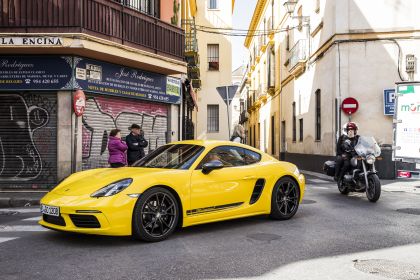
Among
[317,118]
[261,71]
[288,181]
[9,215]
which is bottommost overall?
[9,215]

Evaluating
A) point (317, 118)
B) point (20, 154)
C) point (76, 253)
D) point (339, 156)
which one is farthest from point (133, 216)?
point (317, 118)

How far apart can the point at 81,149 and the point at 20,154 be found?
156cm

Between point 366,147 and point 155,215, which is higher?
point 366,147

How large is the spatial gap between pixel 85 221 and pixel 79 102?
22.5 ft

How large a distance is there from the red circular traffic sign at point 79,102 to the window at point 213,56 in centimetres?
1851

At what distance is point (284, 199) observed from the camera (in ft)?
23.8

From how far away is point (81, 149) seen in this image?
12.1 meters

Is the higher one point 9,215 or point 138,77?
point 138,77

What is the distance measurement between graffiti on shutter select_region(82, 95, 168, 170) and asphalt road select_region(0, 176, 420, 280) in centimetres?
503

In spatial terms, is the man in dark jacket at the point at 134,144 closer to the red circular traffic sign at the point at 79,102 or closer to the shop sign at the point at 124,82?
the red circular traffic sign at the point at 79,102

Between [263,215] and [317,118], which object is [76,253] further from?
[317,118]

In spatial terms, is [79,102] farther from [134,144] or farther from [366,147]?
[366,147]

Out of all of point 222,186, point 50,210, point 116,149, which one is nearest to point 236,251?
point 222,186

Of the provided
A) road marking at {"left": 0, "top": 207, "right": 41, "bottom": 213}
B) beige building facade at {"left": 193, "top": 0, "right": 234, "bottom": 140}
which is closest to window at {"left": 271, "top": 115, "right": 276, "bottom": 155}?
beige building facade at {"left": 193, "top": 0, "right": 234, "bottom": 140}
